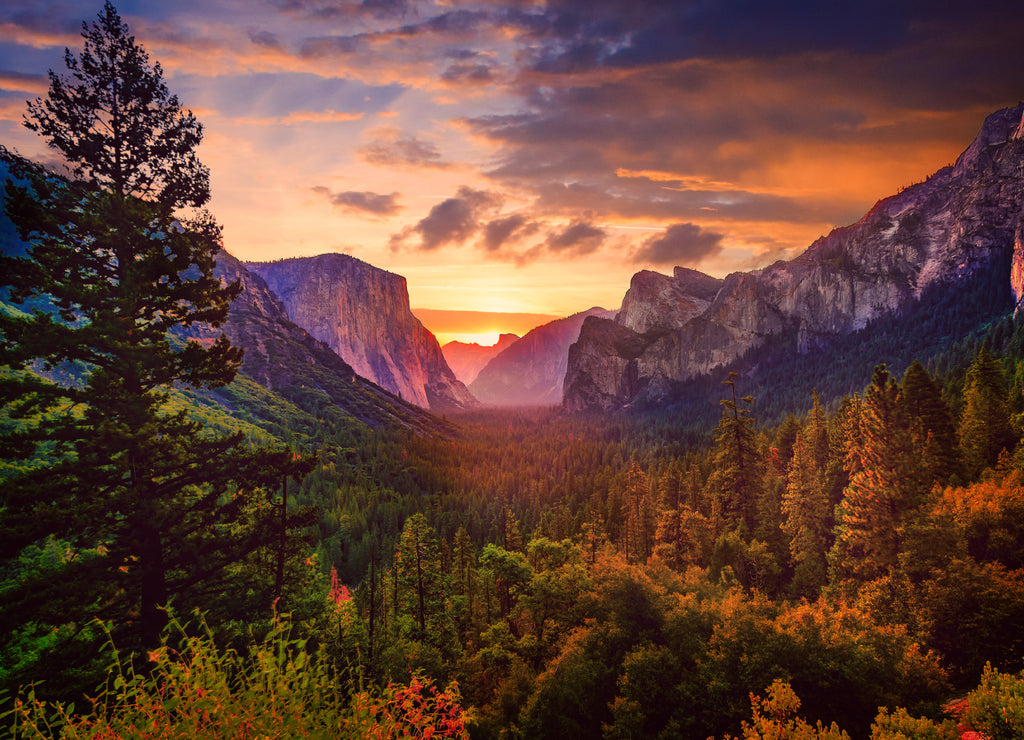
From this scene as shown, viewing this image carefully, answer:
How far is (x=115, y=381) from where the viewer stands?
11.7 meters

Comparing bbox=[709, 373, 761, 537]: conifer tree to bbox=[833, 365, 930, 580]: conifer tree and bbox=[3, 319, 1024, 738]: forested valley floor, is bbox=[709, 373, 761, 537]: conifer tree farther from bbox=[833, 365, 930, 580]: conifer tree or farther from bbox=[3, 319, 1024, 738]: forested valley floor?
bbox=[833, 365, 930, 580]: conifer tree

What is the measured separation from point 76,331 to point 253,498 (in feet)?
22.2

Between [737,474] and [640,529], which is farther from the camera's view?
[640,529]

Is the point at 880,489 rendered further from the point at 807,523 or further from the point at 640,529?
the point at 640,529

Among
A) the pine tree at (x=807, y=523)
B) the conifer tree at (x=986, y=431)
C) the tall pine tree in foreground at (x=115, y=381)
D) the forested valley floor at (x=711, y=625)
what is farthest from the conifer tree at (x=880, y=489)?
the tall pine tree in foreground at (x=115, y=381)

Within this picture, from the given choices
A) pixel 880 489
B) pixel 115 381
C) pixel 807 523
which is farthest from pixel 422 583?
pixel 880 489

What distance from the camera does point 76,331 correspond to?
37.1 feet

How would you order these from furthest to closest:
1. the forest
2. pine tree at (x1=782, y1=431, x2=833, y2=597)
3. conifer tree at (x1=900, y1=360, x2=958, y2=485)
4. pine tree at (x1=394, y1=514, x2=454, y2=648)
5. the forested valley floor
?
pine tree at (x1=394, y1=514, x2=454, y2=648)
pine tree at (x1=782, y1=431, x2=833, y2=597)
conifer tree at (x1=900, y1=360, x2=958, y2=485)
the forest
the forested valley floor

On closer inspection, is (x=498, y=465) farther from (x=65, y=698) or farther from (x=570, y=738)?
(x=65, y=698)

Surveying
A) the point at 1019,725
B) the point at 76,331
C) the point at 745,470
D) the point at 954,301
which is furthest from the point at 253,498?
the point at 954,301

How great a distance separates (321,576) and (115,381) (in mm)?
16370

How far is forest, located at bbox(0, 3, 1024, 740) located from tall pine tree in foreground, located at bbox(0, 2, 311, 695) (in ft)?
0.23

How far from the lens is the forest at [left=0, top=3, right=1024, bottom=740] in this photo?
973 cm

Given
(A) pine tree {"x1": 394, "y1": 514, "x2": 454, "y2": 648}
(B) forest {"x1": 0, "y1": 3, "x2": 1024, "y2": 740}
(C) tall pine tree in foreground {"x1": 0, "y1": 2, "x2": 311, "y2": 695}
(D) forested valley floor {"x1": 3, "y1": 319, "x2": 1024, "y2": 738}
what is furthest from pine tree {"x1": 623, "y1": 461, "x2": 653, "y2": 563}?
(C) tall pine tree in foreground {"x1": 0, "y1": 2, "x2": 311, "y2": 695}
